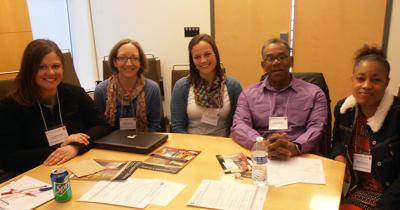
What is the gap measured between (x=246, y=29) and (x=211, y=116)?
1.95m

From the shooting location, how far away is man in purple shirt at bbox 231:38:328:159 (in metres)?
2.01

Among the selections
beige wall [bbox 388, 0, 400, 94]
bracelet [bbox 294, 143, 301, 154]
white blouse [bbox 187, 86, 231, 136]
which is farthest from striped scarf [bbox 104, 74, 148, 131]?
beige wall [bbox 388, 0, 400, 94]

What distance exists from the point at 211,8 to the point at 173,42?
697mm

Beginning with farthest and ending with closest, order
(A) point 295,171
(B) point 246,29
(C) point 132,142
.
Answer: (B) point 246,29 → (C) point 132,142 → (A) point 295,171

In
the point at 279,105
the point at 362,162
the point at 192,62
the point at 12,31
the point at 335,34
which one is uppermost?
the point at 12,31

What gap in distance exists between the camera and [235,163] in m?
1.65

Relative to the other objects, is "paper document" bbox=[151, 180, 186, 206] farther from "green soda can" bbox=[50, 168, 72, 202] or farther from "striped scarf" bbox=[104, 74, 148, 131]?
"striped scarf" bbox=[104, 74, 148, 131]

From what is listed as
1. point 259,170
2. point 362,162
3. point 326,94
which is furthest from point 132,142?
point 326,94

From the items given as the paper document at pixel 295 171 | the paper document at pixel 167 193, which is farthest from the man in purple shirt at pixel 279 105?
the paper document at pixel 167 193

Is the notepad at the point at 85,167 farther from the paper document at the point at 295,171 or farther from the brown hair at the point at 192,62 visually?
the brown hair at the point at 192,62

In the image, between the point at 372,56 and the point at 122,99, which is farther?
the point at 122,99

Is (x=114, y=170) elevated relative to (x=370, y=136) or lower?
Result: lower

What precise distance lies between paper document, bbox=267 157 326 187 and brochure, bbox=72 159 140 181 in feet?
2.24

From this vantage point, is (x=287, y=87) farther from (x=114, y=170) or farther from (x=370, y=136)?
(x=114, y=170)
